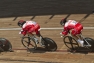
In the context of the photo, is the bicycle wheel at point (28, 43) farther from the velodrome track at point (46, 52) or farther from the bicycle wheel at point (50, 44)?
the bicycle wheel at point (50, 44)

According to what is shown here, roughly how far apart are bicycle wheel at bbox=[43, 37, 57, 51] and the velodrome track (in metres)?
0.24

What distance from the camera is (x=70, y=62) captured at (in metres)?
9.43

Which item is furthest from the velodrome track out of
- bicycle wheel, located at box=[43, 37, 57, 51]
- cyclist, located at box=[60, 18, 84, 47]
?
cyclist, located at box=[60, 18, 84, 47]

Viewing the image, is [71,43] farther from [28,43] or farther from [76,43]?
[28,43]

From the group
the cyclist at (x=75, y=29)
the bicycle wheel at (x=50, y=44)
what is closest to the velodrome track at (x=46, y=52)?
the bicycle wheel at (x=50, y=44)

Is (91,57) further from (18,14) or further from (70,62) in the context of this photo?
(18,14)

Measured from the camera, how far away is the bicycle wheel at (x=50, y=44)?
1089 centimetres

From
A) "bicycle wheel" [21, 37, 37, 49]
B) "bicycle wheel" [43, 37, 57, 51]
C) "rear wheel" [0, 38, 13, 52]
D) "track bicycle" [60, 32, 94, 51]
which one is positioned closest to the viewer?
"track bicycle" [60, 32, 94, 51]

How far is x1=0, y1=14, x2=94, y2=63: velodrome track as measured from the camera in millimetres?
9952

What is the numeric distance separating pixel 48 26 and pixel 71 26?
5081mm

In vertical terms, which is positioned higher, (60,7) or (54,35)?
(60,7)

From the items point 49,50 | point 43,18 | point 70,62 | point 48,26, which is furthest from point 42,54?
point 43,18

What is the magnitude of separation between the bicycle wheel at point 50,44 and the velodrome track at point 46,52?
0.80 ft

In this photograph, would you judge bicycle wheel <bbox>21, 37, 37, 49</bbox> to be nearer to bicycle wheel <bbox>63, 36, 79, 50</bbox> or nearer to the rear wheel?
the rear wheel
